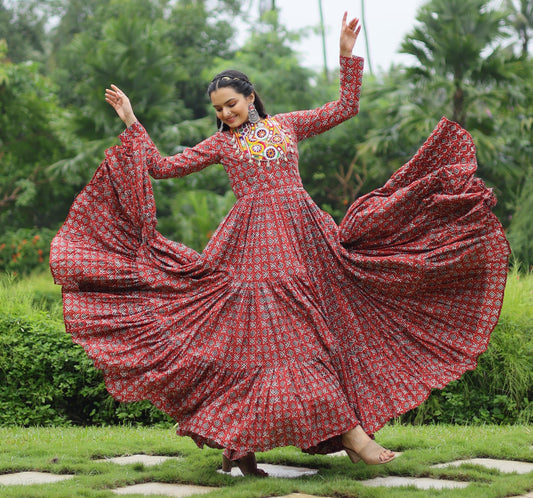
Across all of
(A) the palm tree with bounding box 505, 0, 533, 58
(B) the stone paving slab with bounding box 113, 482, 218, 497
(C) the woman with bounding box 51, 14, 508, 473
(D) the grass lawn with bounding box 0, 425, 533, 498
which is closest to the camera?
(D) the grass lawn with bounding box 0, 425, 533, 498

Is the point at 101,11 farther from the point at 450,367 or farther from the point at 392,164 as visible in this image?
the point at 450,367

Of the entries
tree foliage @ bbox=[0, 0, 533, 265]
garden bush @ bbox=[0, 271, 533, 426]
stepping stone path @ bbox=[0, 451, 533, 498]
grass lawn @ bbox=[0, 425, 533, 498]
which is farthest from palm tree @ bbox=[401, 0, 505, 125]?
stepping stone path @ bbox=[0, 451, 533, 498]

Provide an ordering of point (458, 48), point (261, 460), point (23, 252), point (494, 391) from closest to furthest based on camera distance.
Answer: point (261, 460)
point (494, 391)
point (458, 48)
point (23, 252)

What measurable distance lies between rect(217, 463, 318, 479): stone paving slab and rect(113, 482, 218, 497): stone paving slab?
11.8 inches

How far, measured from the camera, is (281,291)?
13.5 feet

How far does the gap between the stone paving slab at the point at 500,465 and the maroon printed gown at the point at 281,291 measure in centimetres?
55

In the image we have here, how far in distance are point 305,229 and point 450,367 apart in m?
1.03

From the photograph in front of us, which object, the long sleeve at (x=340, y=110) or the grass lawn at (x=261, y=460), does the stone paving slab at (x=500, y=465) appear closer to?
the grass lawn at (x=261, y=460)

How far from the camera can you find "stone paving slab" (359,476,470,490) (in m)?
3.81

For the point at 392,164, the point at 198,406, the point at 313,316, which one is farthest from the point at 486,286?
the point at 392,164

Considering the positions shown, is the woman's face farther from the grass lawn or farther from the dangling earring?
the grass lawn

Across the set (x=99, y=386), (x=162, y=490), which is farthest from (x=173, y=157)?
(x=99, y=386)

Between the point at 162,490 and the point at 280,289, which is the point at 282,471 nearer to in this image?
the point at 162,490

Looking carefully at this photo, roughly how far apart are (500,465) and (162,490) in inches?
70.6
